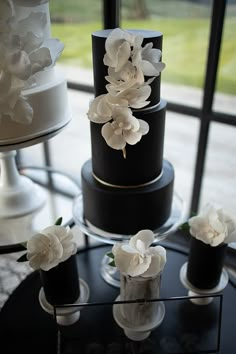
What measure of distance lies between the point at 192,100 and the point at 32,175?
1.86 feet

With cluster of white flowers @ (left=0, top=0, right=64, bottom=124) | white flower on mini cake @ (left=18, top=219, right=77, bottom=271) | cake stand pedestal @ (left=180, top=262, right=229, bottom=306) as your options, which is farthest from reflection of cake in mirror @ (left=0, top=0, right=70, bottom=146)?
cake stand pedestal @ (left=180, top=262, right=229, bottom=306)

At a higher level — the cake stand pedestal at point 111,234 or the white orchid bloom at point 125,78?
the white orchid bloom at point 125,78

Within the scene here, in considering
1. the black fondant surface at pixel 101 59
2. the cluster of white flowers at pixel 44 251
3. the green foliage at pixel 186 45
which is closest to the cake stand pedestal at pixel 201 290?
the cluster of white flowers at pixel 44 251

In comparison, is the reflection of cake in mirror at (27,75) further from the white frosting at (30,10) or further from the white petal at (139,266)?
the white petal at (139,266)

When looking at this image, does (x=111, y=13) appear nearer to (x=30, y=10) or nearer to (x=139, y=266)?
(x=30, y=10)

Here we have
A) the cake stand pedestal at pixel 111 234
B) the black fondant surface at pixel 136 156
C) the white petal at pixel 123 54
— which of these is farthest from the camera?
the cake stand pedestal at pixel 111 234

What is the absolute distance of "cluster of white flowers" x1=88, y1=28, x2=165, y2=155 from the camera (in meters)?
0.68

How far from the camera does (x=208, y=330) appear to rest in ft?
2.98

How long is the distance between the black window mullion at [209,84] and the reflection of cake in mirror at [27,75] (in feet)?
1.41

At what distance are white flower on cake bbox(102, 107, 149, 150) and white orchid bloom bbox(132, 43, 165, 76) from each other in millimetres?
76

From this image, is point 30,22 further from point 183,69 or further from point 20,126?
A: point 183,69

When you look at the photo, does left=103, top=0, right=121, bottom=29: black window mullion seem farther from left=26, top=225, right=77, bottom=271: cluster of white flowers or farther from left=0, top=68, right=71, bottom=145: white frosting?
left=26, top=225, right=77, bottom=271: cluster of white flowers

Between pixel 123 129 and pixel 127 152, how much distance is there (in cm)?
8

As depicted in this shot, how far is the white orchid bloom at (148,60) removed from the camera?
0.68 metres
